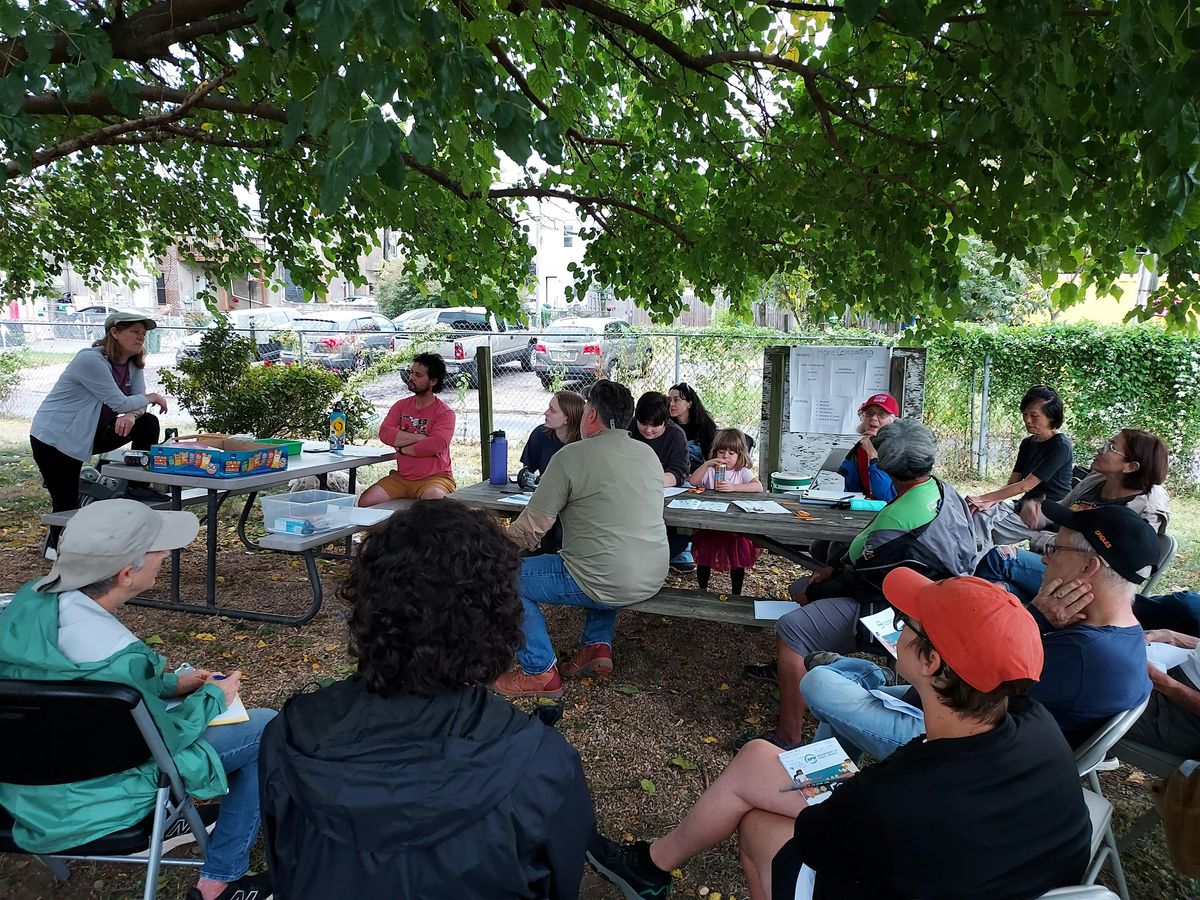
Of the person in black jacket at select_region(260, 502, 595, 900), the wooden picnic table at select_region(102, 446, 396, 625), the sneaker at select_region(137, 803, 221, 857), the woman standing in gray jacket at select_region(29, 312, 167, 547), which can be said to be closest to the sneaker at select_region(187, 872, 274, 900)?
the sneaker at select_region(137, 803, 221, 857)

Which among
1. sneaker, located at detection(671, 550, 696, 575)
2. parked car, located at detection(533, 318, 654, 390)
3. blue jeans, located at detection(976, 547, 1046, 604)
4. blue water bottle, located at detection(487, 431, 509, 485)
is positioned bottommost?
sneaker, located at detection(671, 550, 696, 575)

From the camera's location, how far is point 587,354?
1044 centimetres

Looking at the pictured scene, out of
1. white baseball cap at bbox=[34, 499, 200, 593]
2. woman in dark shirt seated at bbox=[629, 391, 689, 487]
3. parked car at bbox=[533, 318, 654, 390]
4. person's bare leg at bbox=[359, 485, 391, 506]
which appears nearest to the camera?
white baseball cap at bbox=[34, 499, 200, 593]

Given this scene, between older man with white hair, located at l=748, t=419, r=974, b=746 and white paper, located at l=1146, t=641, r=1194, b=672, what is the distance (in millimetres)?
662

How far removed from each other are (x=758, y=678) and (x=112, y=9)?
4.13 m

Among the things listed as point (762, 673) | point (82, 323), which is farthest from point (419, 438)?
point (82, 323)

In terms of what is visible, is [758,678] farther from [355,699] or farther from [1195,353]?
[1195,353]

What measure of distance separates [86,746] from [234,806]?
0.57m

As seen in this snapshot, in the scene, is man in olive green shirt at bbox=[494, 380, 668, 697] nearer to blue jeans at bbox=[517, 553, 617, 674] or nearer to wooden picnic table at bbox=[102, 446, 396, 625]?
blue jeans at bbox=[517, 553, 617, 674]

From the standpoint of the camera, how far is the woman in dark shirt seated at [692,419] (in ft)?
20.9

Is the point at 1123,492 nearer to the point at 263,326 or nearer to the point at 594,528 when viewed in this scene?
the point at 594,528

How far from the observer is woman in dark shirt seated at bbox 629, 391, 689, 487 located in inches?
223

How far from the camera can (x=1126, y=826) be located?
3043mm

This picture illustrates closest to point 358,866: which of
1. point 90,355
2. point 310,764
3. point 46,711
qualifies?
point 310,764
